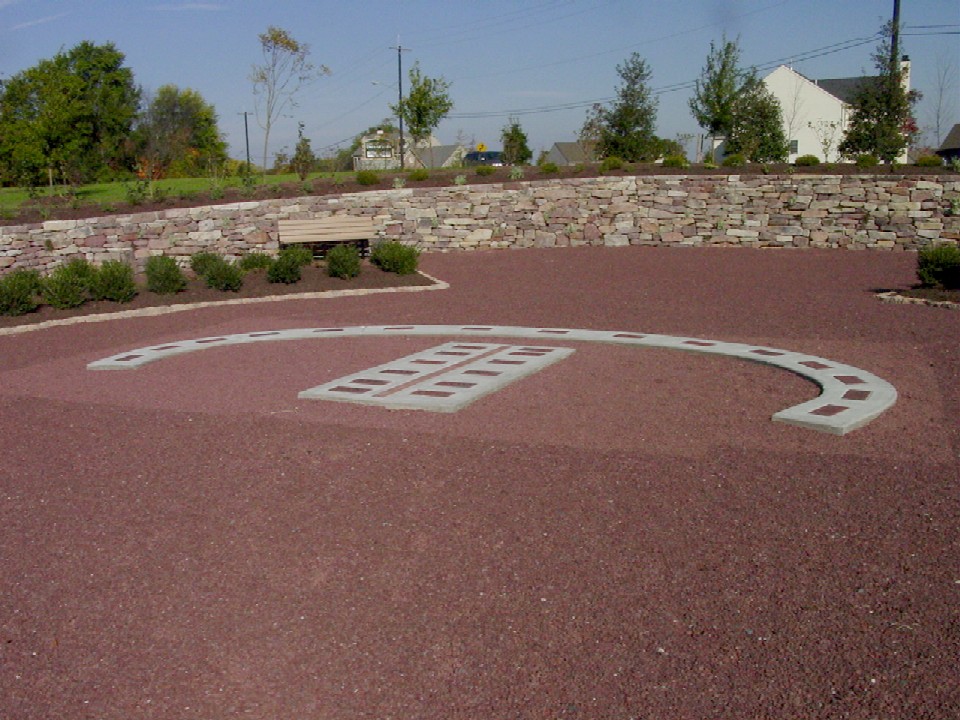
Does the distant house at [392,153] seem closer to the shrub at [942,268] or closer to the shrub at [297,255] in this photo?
the shrub at [297,255]

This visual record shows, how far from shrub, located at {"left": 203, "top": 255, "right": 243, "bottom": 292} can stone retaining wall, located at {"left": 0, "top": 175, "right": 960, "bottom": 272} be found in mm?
2565

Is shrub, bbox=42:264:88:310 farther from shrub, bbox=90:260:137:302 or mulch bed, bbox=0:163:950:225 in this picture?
mulch bed, bbox=0:163:950:225

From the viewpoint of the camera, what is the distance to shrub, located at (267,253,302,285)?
43.1 ft

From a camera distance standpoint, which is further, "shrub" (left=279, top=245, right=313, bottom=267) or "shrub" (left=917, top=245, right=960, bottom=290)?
"shrub" (left=279, top=245, right=313, bottom=267)

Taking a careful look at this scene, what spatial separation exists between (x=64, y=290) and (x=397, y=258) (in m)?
4.67

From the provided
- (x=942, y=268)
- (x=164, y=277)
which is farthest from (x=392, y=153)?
(x=942, y=268)

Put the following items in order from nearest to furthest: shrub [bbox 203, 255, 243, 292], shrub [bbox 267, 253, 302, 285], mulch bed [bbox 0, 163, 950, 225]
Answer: shrub [bbox 203, 255, 243, 292]
shrub [bbox 267, 253, 302, 285]
mulch bed [bbox 0, 163, 950, 225]

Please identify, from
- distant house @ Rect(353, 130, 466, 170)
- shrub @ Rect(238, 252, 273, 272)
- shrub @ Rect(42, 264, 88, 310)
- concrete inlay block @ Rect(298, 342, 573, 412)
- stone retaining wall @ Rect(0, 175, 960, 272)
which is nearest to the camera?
concrete inlay block @ Rect(298, 342, 573, 412)

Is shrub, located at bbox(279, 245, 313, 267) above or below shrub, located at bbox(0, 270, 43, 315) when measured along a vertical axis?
above

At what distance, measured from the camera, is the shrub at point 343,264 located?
44.2 feet

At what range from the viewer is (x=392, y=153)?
43.9 m

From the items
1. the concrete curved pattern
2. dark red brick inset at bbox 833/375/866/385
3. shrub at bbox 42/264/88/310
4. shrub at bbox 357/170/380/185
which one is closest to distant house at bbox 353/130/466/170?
shrub at bbox 357/170/380/185

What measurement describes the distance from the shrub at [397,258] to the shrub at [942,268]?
23.2 ft

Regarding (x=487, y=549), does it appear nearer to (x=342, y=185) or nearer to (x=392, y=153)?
(x=342, y=185)
